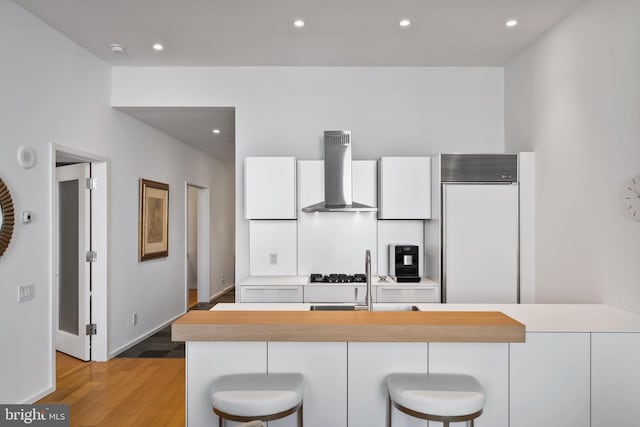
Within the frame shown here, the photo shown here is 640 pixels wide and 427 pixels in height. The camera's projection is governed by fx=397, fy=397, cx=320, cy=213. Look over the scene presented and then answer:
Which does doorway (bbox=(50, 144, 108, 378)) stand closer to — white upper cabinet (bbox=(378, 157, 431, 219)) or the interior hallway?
the interior hallway

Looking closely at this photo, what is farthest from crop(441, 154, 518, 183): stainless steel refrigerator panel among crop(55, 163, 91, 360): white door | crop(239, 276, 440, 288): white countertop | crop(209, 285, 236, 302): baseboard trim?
crop(209, 285, 236, 302): baseboard trim

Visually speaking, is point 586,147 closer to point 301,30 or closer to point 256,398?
point 301,30

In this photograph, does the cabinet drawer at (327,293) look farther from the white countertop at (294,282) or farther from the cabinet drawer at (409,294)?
the cabinet drawer at (409,294)

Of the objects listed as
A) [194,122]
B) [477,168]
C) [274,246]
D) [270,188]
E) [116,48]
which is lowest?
[274,246]

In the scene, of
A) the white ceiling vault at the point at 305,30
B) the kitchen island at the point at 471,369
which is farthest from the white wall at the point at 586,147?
the kitchen island at the point at 471,369

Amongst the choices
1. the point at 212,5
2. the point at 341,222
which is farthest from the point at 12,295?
the point at 341,222

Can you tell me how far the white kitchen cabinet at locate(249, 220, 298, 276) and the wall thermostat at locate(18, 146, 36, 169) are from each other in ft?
6.35

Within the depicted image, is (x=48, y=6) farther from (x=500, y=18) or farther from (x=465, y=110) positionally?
(x=465, y=110)

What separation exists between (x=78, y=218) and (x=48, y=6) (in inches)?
80.8

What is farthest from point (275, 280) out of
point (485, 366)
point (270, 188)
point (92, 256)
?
point (485, 366)

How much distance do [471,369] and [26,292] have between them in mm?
3152

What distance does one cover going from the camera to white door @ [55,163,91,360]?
13.3 feet

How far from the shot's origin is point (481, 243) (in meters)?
3.58

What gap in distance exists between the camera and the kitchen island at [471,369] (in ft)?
6.86
